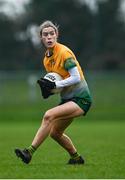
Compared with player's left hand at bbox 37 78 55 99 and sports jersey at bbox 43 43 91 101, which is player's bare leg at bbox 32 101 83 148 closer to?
sports jersey at bbox 43 43 91 101

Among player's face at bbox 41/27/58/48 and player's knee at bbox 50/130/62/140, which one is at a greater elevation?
player's face at bbox 41/27/58/48

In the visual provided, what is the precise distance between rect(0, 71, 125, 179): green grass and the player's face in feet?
6.10

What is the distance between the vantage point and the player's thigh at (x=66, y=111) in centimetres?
1242

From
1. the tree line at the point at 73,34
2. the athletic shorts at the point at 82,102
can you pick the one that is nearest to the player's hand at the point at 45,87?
the athletic shorts at the point at 82,102

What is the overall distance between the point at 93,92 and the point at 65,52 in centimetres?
2898

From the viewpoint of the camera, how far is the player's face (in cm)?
1260

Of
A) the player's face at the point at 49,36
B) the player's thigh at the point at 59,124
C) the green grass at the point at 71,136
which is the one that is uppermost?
the player's face at the point at 49,36

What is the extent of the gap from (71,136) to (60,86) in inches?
423

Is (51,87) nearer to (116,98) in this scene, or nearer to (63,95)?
(63,95)

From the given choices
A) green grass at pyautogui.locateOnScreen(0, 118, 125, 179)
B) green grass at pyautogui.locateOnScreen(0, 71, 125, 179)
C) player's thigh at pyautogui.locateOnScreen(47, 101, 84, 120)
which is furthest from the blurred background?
player's thigh at pyautogui.locateOnScreen(47, 101, 84, 120)

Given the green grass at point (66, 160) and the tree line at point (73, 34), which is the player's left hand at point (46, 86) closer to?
the green grass at point (66, 160)

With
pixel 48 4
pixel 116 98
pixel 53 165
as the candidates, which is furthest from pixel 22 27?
pixel 53 165

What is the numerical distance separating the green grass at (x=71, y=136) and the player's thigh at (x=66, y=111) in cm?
77

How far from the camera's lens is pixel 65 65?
1245 cm
